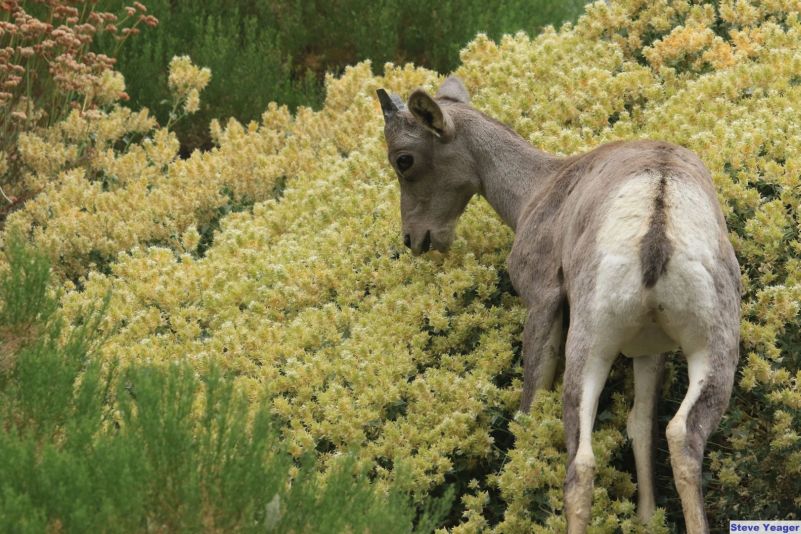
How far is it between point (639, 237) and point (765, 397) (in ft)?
3.35

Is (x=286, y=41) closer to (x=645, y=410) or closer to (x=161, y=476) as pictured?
(x=645, y=410)

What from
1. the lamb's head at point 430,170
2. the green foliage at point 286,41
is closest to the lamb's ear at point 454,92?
the lamb's head at point 430,170

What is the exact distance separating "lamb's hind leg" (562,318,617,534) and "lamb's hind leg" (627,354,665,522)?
555mm

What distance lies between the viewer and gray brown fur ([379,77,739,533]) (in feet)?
14.0

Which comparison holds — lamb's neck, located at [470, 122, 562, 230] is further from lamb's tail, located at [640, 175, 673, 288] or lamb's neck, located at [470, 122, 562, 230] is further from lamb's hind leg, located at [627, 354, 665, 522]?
lamb's tail, located at [640, 175, 673, 288]

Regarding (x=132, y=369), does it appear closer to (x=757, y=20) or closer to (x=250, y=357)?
(x=250, y=357)

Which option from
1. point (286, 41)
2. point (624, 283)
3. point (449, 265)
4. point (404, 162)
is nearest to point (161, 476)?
point (624, 283)

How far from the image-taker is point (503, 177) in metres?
6.11

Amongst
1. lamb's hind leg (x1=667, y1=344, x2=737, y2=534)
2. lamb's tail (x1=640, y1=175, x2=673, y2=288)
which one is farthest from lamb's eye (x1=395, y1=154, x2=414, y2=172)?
lamb's hind leg (x1=667, y1=344, x2=737, y2=534)

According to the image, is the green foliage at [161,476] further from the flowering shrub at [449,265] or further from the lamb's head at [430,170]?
the lamb's head at [430,170]

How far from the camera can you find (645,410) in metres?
4.96

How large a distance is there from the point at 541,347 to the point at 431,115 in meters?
1.41

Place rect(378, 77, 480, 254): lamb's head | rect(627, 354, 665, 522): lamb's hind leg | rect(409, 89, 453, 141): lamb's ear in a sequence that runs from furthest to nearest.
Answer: rect(378, 77, 480, 254): lamb's head → rect(409, 89, 453, 141): lamb's ear → rect(627, 354, 665, 522): lamb's hind leg

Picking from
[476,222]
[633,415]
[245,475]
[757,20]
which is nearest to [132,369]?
[245,475]
